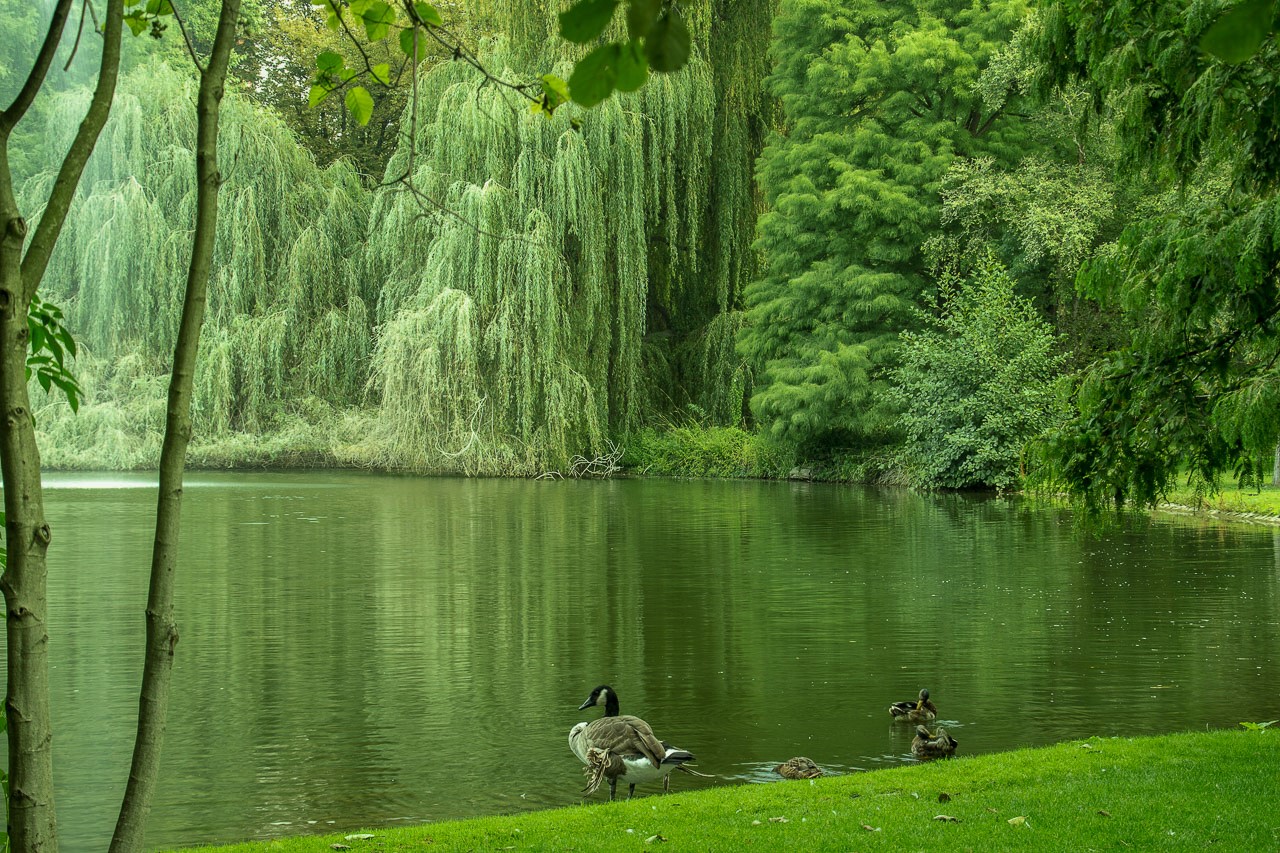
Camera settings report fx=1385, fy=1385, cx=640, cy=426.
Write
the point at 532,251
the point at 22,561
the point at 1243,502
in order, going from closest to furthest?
1. the point at 22,561
2. the point at 1243,502
3. the point at 532,251

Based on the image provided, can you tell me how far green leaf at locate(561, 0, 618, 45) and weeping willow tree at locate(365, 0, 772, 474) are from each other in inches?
977

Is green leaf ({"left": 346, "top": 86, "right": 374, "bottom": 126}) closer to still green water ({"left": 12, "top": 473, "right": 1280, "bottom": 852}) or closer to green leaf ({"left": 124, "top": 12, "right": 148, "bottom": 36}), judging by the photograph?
green leaf ({"left": 124, "top": 12, "right": 148, "bottom": 36})

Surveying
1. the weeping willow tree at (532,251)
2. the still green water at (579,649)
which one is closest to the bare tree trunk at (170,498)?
the still green water at (579,649)

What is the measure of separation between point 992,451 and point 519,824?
2139 cm

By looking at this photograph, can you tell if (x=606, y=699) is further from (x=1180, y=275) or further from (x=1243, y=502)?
(x=1243, y=502)

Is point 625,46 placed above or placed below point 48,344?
above

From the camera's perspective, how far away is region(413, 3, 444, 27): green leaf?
2967mm

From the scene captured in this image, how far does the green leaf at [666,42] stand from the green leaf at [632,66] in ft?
0.05

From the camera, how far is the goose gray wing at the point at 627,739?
6.88 m

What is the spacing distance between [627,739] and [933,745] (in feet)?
5.95

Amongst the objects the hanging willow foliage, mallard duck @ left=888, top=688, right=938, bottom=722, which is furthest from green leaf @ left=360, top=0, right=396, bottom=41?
the hanging willow foliage

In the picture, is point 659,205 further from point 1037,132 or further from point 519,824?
point 519,824

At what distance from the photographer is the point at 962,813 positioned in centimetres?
584

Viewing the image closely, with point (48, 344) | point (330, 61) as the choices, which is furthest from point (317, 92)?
point (48, 344)
